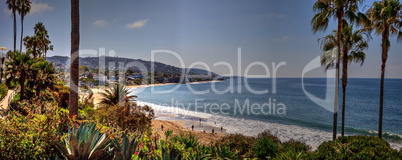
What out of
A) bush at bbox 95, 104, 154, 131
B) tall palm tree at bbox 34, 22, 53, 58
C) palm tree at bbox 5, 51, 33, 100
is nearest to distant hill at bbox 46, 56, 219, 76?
tall palm tree at bbox 34, 22, 53, 58

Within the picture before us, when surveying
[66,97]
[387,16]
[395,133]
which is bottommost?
[395,133]

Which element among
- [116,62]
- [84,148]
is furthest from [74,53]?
[116,62]

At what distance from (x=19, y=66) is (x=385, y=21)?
2498cm

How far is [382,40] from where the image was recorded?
11938mm

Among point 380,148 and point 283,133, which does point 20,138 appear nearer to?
point 380,148

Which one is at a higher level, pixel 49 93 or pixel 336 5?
pixel 336 5

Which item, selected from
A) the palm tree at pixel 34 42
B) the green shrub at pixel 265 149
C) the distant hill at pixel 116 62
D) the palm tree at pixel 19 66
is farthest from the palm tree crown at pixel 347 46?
the distant hill at pixel 116 62

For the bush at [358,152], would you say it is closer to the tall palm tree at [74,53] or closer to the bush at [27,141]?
the bush at [27,141]

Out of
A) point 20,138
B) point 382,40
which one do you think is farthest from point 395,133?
point 20,138

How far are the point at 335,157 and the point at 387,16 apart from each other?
38.5 feet

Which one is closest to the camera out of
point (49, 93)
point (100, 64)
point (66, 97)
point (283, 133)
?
point (49, 93)

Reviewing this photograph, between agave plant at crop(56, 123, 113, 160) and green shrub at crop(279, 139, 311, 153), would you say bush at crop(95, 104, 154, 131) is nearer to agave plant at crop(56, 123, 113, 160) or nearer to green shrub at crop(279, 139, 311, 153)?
agave plant at crop(56, 123, 113, 160)

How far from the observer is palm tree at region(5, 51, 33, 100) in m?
16.1

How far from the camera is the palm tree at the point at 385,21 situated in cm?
1149
